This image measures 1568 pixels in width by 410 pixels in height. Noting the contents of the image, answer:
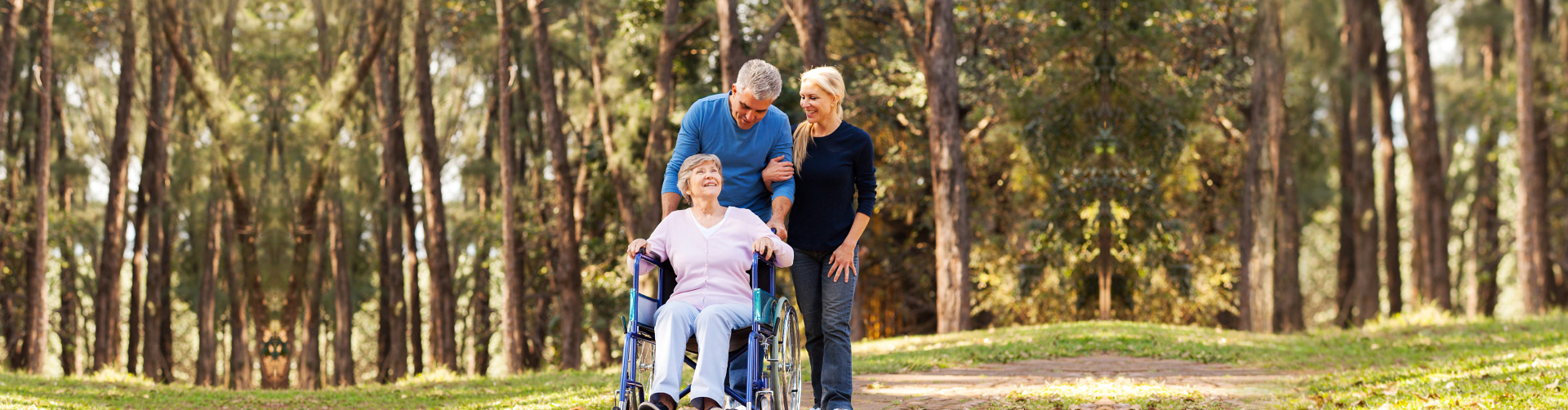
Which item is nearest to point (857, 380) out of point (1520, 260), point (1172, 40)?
point (1172, 40)

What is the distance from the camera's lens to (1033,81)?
13.6 meters

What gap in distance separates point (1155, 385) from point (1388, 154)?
17055 millimetres

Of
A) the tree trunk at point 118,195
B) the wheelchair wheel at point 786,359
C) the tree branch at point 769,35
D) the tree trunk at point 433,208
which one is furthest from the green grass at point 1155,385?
the tree trunk at point 118,195

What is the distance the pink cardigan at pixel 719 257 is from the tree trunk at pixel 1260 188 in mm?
12775

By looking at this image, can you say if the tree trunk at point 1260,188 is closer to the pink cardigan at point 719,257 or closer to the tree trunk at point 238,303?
the tree trunk at point 238,303

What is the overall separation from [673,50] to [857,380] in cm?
934

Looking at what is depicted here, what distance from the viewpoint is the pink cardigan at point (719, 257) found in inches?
204

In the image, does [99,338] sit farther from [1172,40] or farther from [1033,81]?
[1172,40]

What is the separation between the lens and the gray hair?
5.12m

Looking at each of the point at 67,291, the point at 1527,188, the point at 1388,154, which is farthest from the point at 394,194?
the point at 1527,188

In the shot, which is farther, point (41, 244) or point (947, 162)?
point (41, 244)

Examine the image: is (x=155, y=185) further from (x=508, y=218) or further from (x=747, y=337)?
(x=747, y=337)

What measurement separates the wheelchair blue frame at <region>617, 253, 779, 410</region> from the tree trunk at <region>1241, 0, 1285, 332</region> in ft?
41.8

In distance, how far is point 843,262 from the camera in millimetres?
5504
